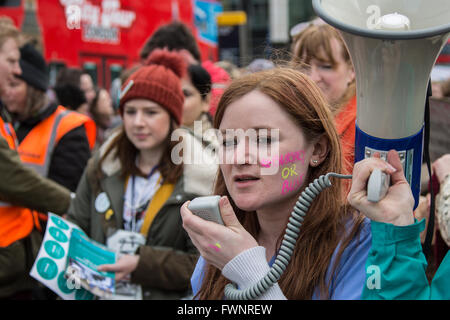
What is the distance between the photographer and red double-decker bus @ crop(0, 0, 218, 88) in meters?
9.43

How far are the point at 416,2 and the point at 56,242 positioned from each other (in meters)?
2.08

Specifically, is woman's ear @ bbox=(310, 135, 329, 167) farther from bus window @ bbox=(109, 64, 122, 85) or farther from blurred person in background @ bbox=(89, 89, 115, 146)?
bus window @ bbox=(109, 64, 122, 85)

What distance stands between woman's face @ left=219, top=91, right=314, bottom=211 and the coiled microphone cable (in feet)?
0.39

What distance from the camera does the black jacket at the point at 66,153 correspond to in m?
3.76

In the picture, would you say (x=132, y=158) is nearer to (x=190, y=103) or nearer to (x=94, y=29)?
(x=190, y=103)

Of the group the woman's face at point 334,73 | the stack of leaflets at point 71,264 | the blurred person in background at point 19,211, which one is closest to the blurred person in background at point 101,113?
the blurred person in background at point 19,211

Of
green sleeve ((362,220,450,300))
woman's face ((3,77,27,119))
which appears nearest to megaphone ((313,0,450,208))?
green sleeve ((362,220,450,300))

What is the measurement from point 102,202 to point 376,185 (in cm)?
204

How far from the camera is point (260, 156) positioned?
1.59 metres

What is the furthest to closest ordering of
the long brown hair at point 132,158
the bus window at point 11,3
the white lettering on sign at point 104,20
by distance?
the white lettering on sign at point 104,20, the bus window at point 11,3, the long brown hair at point 132,158

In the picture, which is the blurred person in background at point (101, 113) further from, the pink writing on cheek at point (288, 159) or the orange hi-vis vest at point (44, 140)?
the pink writing on cheek at point (288, 159)

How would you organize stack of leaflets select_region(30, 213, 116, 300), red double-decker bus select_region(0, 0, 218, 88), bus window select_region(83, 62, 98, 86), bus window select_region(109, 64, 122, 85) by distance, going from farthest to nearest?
bus window select_region(109, 64, 122, 85) < bus window select_region(83, 62, 98, 86) < red double-decker bus select_region(0, 0, 218, 88) < stack of leaflets select_region(30, 213, 116, 300)

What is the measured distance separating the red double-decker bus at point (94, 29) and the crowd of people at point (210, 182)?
5.23m

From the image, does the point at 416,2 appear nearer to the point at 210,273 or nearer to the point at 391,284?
the point at 391,284
